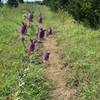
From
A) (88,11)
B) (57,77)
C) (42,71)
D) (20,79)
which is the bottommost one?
(57,77)

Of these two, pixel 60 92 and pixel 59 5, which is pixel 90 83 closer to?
pixel 60 92

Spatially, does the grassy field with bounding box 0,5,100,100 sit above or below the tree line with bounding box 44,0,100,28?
below

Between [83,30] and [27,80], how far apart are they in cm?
760

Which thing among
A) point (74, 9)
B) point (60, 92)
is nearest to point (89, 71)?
point (60, 92)

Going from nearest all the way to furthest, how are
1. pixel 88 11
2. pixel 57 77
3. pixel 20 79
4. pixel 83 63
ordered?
pixel 20 79
pixel 57 77
pixel 83 63
pixel 88 11

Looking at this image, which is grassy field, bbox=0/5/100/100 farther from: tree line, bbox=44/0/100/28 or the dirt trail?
tree line, bbox=44/0/100/28

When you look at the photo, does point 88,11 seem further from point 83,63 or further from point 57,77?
point 57,77

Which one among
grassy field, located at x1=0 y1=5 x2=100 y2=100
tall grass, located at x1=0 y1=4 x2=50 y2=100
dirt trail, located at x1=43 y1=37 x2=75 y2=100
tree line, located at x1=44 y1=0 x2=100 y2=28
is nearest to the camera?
tall grass, located at x1=0 y1=4 x2=50 y2=100

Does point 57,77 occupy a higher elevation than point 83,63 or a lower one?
lower

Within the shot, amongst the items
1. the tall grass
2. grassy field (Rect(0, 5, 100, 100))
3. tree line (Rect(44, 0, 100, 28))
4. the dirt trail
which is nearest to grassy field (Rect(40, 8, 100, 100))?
grassy field (Rect(0, 5, 100, 100))

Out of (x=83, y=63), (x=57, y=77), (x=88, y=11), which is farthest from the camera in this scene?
(x=88, y=11)

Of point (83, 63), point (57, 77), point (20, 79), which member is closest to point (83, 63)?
point (83, 63)

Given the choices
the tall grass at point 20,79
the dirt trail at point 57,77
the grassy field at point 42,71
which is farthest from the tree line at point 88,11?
the tall grass at point 20,79

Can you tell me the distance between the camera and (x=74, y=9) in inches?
647
